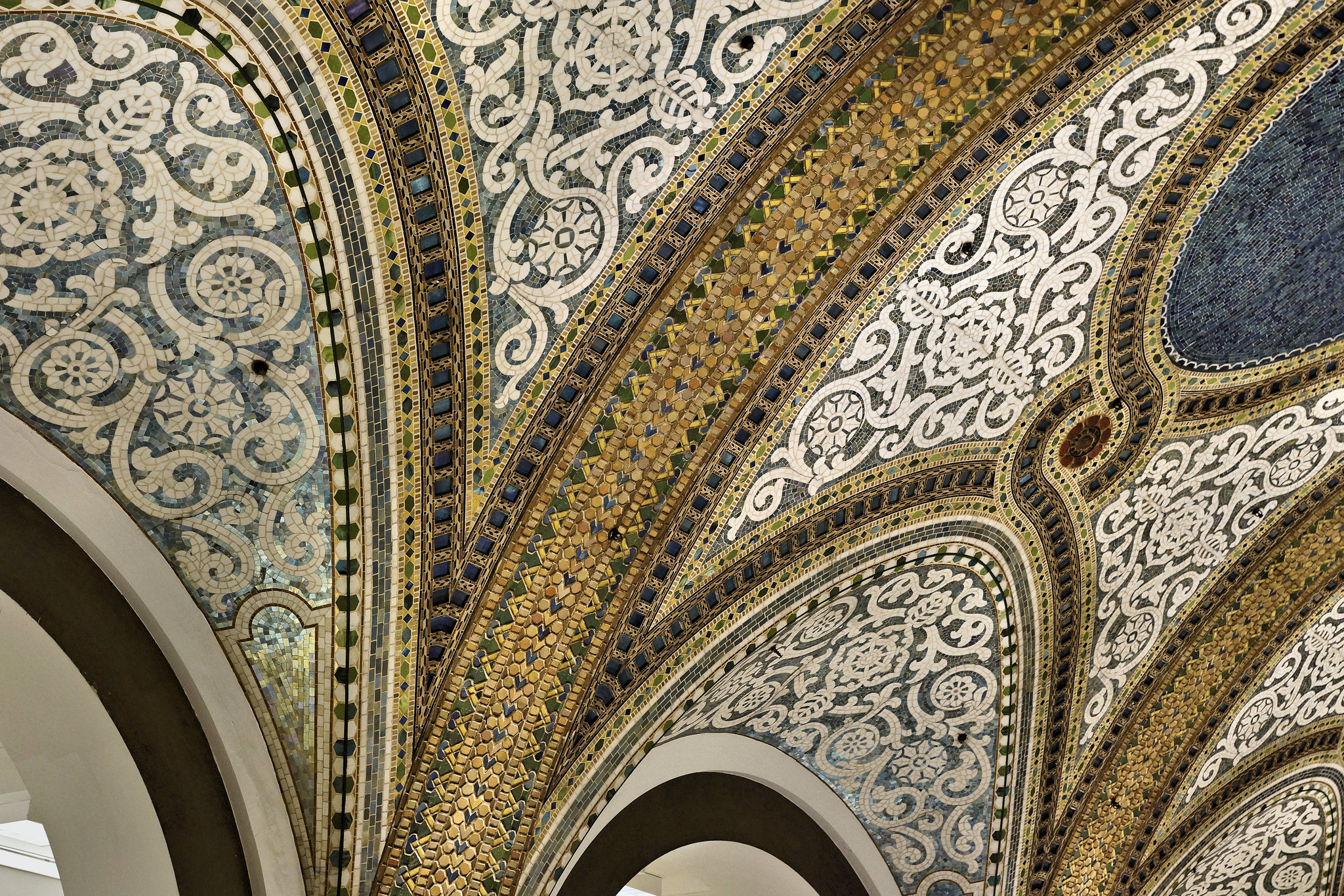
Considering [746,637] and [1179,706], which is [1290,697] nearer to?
[1179,706]

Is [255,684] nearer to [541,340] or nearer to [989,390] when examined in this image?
[541,340]

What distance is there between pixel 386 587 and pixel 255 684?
1.88 feet

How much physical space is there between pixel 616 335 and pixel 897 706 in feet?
10.1

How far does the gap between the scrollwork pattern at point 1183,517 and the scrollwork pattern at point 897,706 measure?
0.81 m

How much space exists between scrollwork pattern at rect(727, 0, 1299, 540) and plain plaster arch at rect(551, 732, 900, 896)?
1547 mm

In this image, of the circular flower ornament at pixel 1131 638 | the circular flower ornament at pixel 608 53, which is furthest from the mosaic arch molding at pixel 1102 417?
the circular flower ornament at pixel 608 53

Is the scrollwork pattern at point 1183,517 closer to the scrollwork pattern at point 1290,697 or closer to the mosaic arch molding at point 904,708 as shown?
the mosaic arch molding at point 904,708

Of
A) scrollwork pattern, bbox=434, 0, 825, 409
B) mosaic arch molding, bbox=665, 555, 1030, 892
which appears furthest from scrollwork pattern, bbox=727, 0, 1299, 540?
scrollwork pattern, bbox=434, 0, 825, 409

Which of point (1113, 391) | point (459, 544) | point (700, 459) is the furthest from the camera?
point (1113, 391)

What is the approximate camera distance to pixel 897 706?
6.17 meters

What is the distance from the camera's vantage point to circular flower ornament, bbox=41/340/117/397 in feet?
11.5

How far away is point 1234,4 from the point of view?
4312 millimetres

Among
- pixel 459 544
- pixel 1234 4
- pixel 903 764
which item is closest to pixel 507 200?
pixel 459 544

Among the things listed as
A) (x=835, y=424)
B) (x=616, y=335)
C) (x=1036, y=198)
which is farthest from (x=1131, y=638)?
(x=616, y=335)
